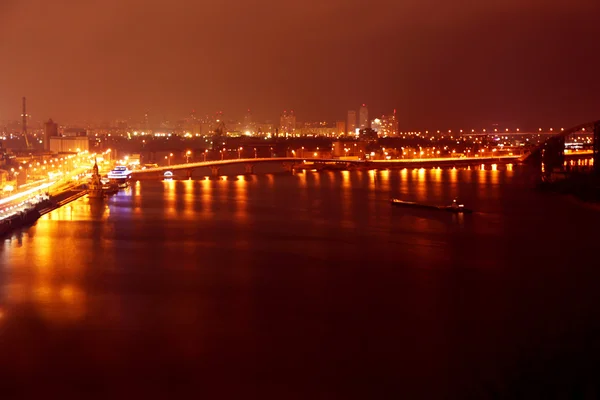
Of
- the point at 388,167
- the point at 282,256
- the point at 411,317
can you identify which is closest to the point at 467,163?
the point at 388,167

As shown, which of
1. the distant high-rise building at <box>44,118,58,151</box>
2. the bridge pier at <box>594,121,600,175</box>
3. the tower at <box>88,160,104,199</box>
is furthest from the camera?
the distant high-rise building at <box>44,118,58,151</box>

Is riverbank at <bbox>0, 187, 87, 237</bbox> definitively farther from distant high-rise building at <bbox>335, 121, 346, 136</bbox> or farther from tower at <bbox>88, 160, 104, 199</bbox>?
distant high-rise building at <bbox>335, 121, 346, 136</bbox>

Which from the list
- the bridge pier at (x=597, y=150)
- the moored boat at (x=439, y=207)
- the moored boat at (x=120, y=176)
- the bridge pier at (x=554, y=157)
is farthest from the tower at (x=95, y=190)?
the bridge pier at (x=554, y=157)

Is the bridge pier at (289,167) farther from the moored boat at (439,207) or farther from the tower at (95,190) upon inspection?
the moored boat at (439,207)

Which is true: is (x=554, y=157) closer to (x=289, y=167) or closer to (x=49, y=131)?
(x=289, y=167)

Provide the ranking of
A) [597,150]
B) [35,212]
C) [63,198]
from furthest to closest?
[597,150] → [63,198] → [35,212]

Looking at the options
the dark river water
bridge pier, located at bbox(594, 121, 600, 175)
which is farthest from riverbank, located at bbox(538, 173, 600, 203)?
the dark river water

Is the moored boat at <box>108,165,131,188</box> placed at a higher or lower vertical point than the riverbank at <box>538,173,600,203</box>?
higher

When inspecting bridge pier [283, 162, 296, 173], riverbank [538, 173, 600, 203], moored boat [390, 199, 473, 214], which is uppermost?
bridge pier [283, 162, 296, 173]

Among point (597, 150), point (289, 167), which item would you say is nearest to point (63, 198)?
point (289, 167)
